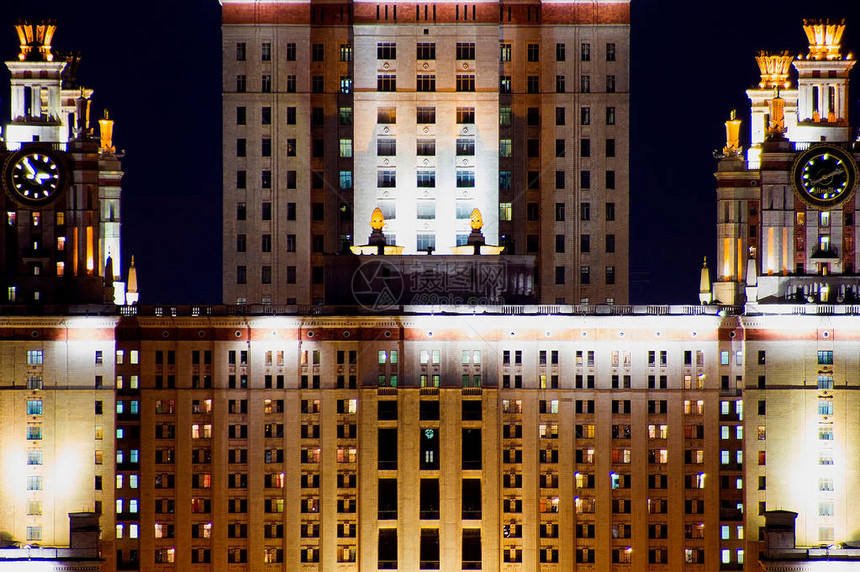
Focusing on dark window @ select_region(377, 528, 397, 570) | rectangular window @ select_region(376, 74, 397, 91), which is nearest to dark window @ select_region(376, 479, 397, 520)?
dark window @ select_region(377, 528, 397, 570)

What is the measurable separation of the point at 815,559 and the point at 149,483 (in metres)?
57.7

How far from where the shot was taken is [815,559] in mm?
138500

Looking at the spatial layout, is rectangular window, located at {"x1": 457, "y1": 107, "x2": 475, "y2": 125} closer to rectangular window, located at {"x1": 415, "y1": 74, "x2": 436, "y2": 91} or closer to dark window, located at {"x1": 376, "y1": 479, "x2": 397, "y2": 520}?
rectangular window, located at {"x1": 415, "y1": 74, "x2": 436, "y2": 91}

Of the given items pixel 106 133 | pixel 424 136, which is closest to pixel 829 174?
pixel 424 136

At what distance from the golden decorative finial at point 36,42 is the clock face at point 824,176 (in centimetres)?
6759

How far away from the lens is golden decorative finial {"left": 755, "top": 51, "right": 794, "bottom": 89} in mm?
160250

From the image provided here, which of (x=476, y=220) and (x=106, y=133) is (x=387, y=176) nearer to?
(x=476, y=220)

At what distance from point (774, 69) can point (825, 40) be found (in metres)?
12.3

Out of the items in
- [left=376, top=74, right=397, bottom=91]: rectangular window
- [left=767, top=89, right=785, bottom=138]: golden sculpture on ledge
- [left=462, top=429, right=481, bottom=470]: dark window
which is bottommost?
[left=462, top=429, right=481, bottom=470]: dark window

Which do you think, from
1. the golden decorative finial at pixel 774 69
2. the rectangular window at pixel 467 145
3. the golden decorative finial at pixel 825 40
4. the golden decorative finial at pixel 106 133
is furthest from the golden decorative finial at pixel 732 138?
the golden decorative finial at pixel 106 133

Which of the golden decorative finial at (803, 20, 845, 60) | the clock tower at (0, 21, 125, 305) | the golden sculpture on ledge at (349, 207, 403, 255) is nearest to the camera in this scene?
the clock tower at (0, 21, 125, 305)

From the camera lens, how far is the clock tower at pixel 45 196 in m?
147

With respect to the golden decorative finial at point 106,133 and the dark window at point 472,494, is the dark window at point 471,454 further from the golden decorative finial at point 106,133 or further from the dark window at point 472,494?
the golden decorative finial at point 106,133

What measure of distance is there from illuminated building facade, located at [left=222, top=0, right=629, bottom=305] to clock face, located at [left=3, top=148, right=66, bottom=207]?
18182mm
